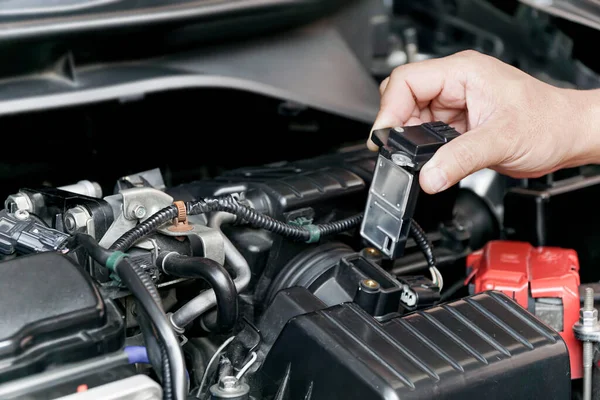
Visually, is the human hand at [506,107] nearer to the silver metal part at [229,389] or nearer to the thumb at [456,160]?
Answer: the thumb at [456,160]

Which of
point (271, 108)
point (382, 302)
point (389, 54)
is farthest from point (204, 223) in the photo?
point (389, 54)

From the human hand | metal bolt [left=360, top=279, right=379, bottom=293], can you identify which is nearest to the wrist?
the human hand

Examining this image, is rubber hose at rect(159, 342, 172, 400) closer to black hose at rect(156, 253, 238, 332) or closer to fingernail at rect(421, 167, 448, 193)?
black hose at rect(156, 253, 238, 332)

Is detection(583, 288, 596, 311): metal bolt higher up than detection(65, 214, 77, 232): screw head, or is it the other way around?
detection(65, 214, 77, 232): screw head

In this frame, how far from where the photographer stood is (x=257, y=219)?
42.3 inches

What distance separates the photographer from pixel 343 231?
3.86 ft

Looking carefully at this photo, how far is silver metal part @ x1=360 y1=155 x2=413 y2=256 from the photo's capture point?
1094 mm

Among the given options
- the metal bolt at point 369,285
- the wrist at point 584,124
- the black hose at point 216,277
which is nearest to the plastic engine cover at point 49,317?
the black hose at point 216,277

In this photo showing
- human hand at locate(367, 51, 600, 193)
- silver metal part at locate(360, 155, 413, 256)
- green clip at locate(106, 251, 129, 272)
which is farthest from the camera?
human hand at locate(367, 51, 600, 193)

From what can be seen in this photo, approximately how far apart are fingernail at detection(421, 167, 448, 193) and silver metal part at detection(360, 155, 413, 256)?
1.1 inches

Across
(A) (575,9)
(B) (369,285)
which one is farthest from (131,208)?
(A) (575,9)

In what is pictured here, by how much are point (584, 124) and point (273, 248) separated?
568 mm

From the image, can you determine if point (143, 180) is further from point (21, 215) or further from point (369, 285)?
point (369, 285)

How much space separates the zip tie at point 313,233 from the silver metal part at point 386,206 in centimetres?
8
